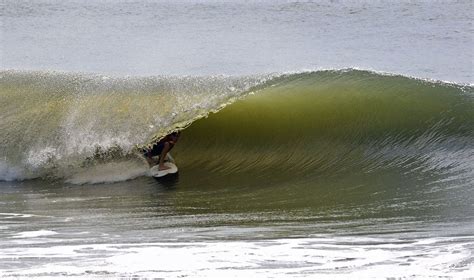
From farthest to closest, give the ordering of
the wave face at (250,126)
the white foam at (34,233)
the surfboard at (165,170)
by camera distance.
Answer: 1. the wave face at (250,126)
2. the surfboard at (165,170)
3. the white foam at (34,233)

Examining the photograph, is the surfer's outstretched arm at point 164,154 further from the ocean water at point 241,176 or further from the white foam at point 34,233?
the white foam at point 34,233

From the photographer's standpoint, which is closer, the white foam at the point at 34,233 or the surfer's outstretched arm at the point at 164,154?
the white foam at the point at 34,233

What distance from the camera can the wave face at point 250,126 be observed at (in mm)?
9188

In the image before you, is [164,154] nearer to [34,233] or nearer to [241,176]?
[241,176]

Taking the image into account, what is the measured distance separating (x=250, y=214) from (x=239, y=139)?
3.16 metres

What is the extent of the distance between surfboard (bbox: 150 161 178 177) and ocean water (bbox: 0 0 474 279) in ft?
0.32

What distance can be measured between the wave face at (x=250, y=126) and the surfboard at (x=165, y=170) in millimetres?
146

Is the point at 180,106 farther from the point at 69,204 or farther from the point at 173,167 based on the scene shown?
the point at 69,204

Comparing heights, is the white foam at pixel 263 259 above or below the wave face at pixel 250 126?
below

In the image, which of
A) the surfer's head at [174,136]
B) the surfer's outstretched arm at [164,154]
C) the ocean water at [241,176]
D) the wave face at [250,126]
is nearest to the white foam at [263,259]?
the ocean water at [241,176]

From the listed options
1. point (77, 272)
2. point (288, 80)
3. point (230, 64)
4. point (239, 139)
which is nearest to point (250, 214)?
point (77, 272)

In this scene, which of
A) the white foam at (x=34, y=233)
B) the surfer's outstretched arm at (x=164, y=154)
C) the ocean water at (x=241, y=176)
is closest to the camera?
the ocean water at (x=241, y=176)

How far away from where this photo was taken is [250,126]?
10492 millimetres

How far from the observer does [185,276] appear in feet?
17.6
